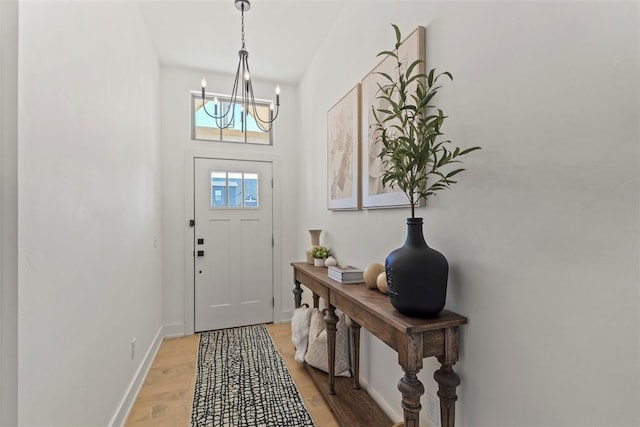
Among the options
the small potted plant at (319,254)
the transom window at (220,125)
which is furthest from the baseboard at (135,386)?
the transom window at (220,125)

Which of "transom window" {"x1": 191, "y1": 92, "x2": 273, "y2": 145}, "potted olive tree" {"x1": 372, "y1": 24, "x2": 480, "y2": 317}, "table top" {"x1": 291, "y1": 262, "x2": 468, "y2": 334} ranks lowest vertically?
"table top" {"x1": 291, "y1": 262, "x2": 468, "y2": 334}

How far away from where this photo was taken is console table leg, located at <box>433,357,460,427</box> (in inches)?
45.9

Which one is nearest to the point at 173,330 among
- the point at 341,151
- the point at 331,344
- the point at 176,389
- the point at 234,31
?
the point at 176,389

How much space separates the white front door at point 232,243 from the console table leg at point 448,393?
2565mm

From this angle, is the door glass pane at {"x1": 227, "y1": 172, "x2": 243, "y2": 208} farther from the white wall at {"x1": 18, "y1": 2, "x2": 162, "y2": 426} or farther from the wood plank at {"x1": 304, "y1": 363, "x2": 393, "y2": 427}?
the wood plank at {"x1": 304, "y1": 363, "x2": 393, "y2": 427}

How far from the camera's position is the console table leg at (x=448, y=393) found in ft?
3.82

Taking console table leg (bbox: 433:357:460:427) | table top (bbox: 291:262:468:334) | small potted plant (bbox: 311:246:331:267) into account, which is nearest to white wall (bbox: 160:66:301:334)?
small potted plant (bbox: 311:246:331:267)

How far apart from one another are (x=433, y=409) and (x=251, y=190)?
2.76 meters

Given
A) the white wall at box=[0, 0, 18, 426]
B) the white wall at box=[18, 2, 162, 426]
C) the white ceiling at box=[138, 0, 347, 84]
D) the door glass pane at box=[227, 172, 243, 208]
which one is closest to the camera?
the white wall at box=[0, 0, 18, 426]

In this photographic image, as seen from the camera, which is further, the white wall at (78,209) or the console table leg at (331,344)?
the console table leg at (331,344)

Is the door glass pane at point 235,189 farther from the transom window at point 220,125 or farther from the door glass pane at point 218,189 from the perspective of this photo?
the transom window at point 220,125

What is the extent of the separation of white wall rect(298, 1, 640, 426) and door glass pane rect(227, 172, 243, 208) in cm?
247

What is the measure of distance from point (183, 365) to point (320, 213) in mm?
1818

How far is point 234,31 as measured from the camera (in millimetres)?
2555
